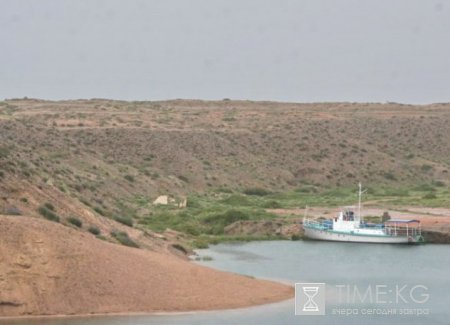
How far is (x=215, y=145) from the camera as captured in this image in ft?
373

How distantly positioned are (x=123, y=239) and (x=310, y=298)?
29.7 ft

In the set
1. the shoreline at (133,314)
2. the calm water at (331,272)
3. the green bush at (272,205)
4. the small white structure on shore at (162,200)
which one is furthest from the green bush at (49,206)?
the green bush at (272,205)

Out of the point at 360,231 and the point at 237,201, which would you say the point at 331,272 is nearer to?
the point at 360,231

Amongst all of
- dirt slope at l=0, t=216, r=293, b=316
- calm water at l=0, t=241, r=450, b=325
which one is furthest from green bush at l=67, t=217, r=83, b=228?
calm water at l=0, t=241, r=450, b=325

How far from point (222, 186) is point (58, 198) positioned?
5053 cm

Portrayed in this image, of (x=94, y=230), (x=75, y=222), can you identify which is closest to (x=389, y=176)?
(x=94, y=230)

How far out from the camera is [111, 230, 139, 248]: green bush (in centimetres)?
4528

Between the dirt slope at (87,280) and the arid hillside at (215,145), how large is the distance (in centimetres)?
1782

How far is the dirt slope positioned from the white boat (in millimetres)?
Result: 26207

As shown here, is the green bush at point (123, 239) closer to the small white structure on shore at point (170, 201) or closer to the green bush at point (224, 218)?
the green bush at point (224, 218)

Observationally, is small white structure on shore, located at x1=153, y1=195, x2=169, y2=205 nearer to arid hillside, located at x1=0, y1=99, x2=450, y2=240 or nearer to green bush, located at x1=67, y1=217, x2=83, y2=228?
arid hillside, located at x1=0, y1=99, x2=450, y2=240

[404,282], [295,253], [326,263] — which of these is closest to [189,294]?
[404,282]

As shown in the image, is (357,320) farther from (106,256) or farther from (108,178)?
(108,178)

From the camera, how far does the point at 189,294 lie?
38031 millimetres
